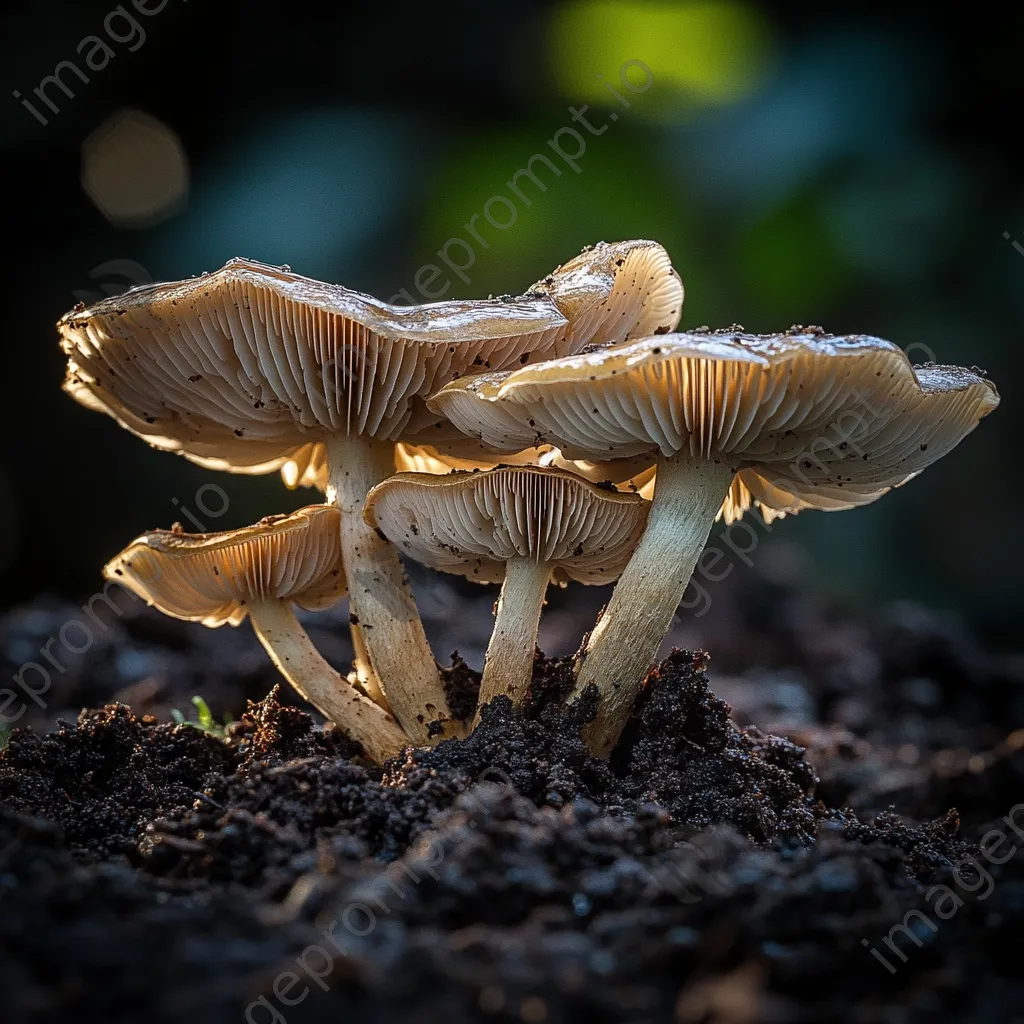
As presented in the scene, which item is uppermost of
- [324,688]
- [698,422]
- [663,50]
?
[663,50]

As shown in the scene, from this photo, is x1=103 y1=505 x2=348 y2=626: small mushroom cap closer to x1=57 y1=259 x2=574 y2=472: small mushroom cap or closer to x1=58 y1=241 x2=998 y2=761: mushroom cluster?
x1=58 y1=241 x2=998 y2=761: mushroom cluster

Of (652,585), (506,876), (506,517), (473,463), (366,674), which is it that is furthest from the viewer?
(473,463)

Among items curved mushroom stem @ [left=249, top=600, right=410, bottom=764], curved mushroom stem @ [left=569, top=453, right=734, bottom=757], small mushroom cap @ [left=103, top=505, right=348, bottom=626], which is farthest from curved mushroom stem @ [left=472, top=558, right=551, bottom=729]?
small mushroom cap @ [left=103, top=505, right=348, bottom=626]

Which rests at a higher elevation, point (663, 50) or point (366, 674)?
point (663, 50)

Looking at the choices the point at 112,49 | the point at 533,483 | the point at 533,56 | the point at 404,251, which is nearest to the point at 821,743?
the point at 533,483

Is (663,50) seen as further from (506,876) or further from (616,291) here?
(506,876)

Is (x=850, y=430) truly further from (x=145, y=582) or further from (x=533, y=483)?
(x=145, y=582)

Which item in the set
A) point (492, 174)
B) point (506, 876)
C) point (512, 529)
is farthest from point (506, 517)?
point (492, 174)
